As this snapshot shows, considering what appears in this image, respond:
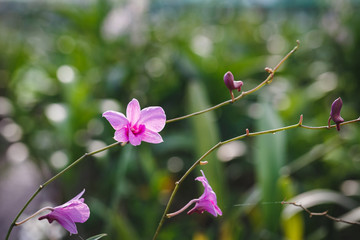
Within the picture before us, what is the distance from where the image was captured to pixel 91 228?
43.1 inches

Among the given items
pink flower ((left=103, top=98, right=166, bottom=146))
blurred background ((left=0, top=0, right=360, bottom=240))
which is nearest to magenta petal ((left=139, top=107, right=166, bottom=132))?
pink flower ((left=103, top=98, right=166, bottom=146))

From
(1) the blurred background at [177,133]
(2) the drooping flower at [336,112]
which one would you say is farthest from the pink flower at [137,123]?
(1) the blurred background at [177,133]

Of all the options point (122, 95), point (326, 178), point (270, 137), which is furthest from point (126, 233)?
point (122, 95)

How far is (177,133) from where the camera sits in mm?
1366

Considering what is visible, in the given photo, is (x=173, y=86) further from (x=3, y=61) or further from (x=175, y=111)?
(x=3, y=61)

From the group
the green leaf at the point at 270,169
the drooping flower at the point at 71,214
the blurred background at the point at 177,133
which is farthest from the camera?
the blurred background at the point at 177,133

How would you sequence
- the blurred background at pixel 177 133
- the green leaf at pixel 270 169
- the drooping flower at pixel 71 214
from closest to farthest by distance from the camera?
the drooping flower at pixel 71 214, the green leaf at pixel 270 169, the blurred background at pixel 177 133

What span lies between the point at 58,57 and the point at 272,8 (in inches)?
105

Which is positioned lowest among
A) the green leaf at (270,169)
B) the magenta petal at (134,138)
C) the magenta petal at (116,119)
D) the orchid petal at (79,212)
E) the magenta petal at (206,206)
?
the green leaf at (270,169)

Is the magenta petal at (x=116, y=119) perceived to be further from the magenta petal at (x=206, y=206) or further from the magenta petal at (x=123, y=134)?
the magenta petal at (x=206, y=206)

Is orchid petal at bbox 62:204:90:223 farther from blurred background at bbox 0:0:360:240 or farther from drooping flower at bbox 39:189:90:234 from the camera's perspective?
blurred background at bbox 0:0:360:240

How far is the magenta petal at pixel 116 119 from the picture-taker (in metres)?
0.40

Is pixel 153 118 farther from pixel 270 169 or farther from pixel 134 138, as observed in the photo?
pixel 270 169

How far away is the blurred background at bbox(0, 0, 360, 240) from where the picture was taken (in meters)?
0.92
